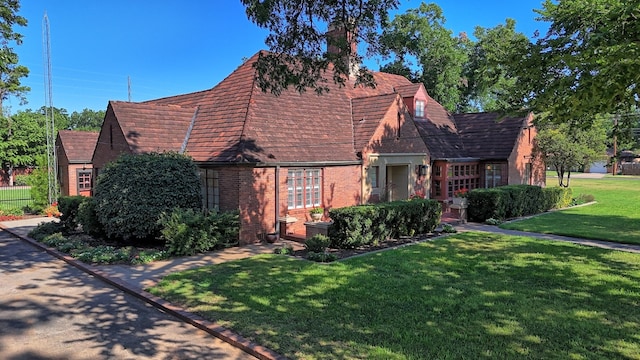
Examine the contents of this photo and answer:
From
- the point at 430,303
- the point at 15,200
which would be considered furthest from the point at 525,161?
the point at 15,200

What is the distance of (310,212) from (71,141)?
71.2 feet

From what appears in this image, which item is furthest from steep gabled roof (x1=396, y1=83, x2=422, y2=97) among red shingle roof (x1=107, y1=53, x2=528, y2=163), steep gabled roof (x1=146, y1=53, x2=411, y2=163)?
steep gabled roof (x1=146, y1=53, x2=411, y2=163)

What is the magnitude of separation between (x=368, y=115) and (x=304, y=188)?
18.4ft

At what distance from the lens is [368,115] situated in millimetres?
19328

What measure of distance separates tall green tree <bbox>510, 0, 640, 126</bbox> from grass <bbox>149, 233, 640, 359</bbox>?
3.81 metres

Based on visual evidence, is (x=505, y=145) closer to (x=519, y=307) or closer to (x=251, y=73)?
(x=251, y=73)

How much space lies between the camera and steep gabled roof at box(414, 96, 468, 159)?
22641 millimetres

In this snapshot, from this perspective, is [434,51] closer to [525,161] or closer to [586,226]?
[525,161]

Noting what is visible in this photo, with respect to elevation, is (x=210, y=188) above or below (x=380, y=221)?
above

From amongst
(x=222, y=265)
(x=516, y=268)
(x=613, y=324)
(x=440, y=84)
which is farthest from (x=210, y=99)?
(x=440, y=84)

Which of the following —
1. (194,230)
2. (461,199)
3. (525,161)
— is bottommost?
(194,230)

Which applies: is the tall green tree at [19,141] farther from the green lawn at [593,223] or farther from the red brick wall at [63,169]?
the green lawn at [593,223]

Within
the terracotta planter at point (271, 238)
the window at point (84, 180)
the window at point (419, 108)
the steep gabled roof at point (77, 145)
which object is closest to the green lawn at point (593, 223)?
the window at point (419, 108)

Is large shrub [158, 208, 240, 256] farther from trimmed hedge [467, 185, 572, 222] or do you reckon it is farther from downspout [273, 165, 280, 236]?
trimmed hedge [467, 185, 572, 222]
